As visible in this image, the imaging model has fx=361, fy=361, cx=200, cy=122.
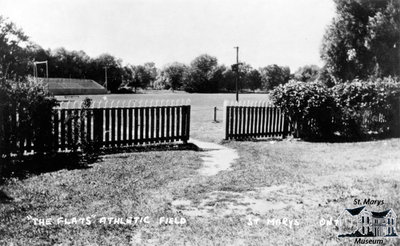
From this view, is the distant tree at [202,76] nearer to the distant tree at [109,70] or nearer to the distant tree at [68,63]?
the distant tree at [109,70]

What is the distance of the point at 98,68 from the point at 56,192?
353ft

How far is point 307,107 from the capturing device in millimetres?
12711

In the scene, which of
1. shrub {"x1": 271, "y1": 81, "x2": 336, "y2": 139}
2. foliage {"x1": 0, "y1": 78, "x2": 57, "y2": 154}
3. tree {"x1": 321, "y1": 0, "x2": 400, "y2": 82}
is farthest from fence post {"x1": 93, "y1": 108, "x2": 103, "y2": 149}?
tree {"x1": 321, "y1": 0, "x2": 400, "y2": 82}

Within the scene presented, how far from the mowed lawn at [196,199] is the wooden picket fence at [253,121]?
3.60 metres

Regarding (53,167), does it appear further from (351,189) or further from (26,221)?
(351,189)

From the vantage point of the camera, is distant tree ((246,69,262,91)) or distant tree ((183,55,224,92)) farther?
distant tree ((246,69,262,91))

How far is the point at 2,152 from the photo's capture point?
801cm

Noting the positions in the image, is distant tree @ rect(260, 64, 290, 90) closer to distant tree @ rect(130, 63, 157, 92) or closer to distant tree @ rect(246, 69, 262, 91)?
distant tree @ rect(246, 69, 262, 91)

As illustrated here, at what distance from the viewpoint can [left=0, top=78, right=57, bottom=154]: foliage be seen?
7.99m

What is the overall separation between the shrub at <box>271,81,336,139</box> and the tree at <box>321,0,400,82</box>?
475 inches

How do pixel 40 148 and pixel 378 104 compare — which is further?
pixel 378 104

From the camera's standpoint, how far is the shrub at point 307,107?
12.9 metres

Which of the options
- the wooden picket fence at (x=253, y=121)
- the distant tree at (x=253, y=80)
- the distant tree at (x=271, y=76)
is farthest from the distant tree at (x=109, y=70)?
the wooden picket fence at (x=253, y=121)

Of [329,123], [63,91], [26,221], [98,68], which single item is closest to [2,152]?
[26,221]
